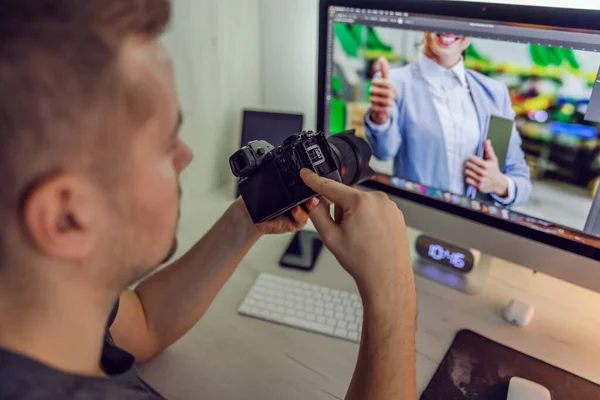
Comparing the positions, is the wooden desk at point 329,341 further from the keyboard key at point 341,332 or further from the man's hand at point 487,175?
the man's hand at point 487,175

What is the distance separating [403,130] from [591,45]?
0.30m

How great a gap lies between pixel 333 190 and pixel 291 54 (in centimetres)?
69

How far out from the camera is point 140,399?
1.67ft

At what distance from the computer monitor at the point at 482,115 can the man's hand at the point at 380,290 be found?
0.28 meters

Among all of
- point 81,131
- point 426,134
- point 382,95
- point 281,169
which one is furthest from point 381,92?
point 81,131

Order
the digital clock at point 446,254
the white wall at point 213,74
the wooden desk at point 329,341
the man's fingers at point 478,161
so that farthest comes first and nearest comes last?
the white wall at point 213,74
the digital clock at point 446,254
the man's fingers at point 478,161
the wooden desk at point 329,341

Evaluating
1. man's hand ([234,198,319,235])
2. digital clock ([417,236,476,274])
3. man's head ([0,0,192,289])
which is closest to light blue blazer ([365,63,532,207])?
digital clock ([417,236,476,274])

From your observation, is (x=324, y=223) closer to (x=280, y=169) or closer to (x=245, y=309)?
(x=280, y=169)

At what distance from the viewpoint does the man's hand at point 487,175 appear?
0.82 m

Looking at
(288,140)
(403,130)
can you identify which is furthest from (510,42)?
(288,140)

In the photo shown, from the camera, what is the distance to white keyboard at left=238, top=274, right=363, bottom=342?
2.69ft

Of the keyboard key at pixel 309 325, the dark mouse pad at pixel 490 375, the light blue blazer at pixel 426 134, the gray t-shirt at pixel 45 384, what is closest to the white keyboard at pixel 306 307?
the keyboard key at pixel 309 325

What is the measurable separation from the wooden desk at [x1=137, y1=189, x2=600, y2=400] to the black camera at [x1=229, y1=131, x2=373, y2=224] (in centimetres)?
21

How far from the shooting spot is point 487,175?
83 centimetres
